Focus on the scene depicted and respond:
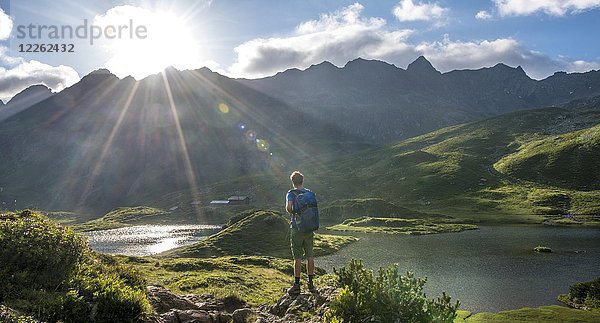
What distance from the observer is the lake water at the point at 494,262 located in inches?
1623

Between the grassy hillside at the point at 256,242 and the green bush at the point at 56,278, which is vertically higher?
the green bush at the point at 56,278

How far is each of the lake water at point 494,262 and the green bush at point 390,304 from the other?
2604 centimetres

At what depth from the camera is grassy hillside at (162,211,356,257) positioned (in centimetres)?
7900

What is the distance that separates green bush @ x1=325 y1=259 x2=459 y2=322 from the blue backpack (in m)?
5.29

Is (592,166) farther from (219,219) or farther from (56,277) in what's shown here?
(56,277)

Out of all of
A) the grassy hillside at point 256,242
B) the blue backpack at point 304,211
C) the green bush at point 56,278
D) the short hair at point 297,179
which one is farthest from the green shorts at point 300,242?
the grassy hillside at point 256,242

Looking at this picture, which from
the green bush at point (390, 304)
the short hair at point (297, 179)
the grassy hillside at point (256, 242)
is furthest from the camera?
the grassy hillside at point (256, 242)

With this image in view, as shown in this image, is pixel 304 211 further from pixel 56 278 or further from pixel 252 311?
pixel 56 278

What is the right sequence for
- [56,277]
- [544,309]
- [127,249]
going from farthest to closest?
[127,249], [544,309], [56,277]

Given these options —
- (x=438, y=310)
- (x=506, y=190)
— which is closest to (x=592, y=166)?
(x=506, y=190)

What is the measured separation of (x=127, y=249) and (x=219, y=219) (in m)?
85.0

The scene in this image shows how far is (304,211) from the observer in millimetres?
18797

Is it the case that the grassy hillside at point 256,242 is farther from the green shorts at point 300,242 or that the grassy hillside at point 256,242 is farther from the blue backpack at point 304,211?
the blue backpack at point 304,211

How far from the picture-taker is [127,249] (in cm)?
10481
